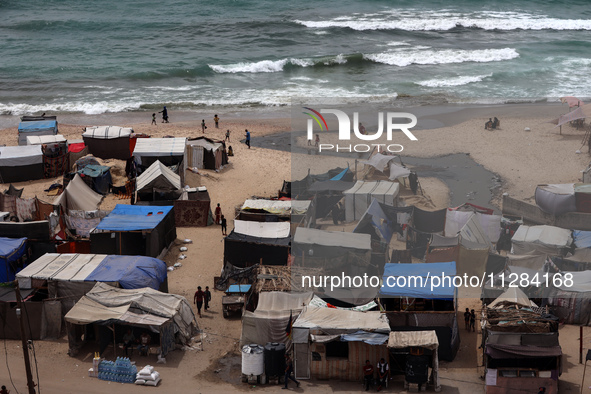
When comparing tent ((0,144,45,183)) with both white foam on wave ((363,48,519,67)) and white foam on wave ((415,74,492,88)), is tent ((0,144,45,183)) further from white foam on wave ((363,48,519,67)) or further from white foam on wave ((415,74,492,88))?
white foam on wave ((363,48,519,67))

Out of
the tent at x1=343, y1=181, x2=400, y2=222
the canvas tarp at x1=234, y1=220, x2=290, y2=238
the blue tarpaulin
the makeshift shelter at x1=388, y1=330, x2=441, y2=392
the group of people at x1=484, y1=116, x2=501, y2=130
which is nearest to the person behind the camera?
the makeshift shelter at x1=388, y1=330, x2=441, y2=392

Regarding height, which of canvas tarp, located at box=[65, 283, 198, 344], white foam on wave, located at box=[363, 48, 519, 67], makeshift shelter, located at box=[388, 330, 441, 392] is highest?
white foam on wave, located at box=[363, 48, 519, 67]

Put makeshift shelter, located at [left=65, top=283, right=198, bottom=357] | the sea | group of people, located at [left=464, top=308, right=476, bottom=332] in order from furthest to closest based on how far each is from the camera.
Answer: the sea, group of people, located at [left=464, top=308, right=476, bottom=332], makeshift shelter, located at [left=65, top=283, right=198, bottom=357]

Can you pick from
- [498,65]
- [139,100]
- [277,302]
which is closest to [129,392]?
[277,302]

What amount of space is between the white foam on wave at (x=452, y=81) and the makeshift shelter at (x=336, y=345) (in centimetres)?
3457

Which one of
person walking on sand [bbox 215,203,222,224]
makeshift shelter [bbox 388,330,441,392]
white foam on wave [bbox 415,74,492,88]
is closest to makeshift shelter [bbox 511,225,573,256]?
makeshift shelter [bbox 388,330,441,392]

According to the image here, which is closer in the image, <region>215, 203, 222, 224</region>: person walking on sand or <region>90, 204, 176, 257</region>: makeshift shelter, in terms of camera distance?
<region>90, 204, 176, 257</region>: makeshift shelter

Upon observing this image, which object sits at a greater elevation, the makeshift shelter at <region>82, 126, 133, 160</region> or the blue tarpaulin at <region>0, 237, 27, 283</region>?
the makeshift shelter at <region>82, 126, 133, 160</region>

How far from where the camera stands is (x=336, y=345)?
14234mm

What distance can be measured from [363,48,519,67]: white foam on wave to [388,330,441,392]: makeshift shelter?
4186cm

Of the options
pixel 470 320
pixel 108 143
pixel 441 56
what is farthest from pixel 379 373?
pixel 441 56

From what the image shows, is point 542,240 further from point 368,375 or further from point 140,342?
point 140,342

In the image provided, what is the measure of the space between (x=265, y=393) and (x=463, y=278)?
23.4ft

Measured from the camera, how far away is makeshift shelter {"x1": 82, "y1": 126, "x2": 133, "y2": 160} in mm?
28984
